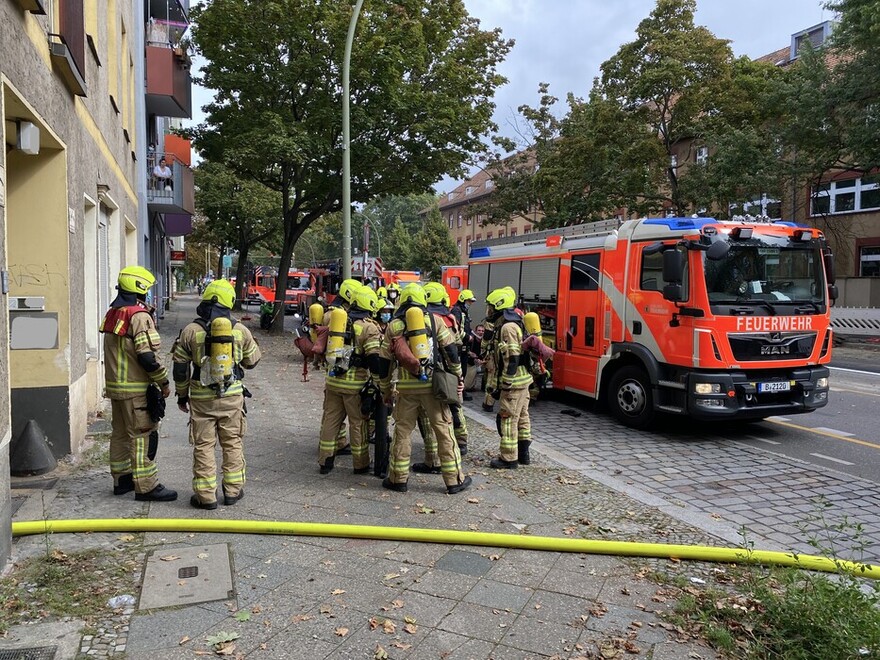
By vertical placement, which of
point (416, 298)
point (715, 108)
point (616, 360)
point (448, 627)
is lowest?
point (448, 627)

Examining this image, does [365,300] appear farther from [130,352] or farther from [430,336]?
[130,352]

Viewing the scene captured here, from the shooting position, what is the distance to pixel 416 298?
18.2 feet

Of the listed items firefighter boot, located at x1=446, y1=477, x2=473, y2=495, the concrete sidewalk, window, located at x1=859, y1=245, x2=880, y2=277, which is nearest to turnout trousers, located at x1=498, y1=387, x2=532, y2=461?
the concrete sidewalk

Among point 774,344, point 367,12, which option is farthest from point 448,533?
point 367,12

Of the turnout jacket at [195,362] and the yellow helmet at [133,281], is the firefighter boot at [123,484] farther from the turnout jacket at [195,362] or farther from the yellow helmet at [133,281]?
the yellow helmet at [133,281]

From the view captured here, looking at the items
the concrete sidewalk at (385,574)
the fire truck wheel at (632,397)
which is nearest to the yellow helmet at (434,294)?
the concrete sidewalk at (385,574)

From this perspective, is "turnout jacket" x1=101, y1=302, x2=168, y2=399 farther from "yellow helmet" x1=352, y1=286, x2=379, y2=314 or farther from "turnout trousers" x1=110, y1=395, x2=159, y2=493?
"yellow helmet" x1=352, y1=286, x2=379, y2=314

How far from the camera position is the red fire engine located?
7535mm

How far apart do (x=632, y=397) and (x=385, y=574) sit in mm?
5449

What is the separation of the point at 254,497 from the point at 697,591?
10.9ft

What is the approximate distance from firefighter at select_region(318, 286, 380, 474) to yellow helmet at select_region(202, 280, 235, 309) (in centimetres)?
111

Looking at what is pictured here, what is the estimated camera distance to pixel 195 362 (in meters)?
4.97

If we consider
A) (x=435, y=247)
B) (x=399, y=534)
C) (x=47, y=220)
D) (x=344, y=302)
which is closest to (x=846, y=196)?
(x=344, y=302)

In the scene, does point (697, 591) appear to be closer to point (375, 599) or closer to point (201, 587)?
point (375, 599)
